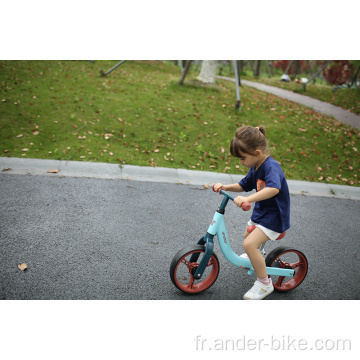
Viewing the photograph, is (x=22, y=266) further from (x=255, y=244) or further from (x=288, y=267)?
(x=288, y=267)

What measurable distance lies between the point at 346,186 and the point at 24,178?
5.67 meters

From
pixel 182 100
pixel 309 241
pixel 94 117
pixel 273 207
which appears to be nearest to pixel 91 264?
pixel 273 207

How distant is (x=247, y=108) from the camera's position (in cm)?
873

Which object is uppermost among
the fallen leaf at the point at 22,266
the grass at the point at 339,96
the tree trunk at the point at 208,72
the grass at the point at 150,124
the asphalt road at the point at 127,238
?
the tree trunk at the point at 208,72

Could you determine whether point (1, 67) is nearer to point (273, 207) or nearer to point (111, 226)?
point (111, 226)

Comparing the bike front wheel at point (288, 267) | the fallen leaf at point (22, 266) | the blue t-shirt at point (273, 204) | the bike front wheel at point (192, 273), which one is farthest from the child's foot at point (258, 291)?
the fallen leaf at point (22, 266)

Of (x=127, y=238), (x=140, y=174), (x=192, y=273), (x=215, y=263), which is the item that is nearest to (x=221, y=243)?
(x=215, y=263)

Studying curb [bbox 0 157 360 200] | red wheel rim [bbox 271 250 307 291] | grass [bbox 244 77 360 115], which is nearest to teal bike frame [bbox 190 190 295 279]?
red wheel rim [bbox 271 250 307 291]

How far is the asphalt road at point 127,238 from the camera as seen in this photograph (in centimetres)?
261

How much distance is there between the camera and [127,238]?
3.27m

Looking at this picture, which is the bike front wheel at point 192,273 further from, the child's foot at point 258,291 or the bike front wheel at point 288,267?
the bike front wheel at point 288,267

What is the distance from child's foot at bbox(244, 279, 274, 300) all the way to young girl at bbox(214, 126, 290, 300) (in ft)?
0.31

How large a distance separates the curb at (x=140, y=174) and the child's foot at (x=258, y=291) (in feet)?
8.06

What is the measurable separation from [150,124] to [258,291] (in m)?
5.08
